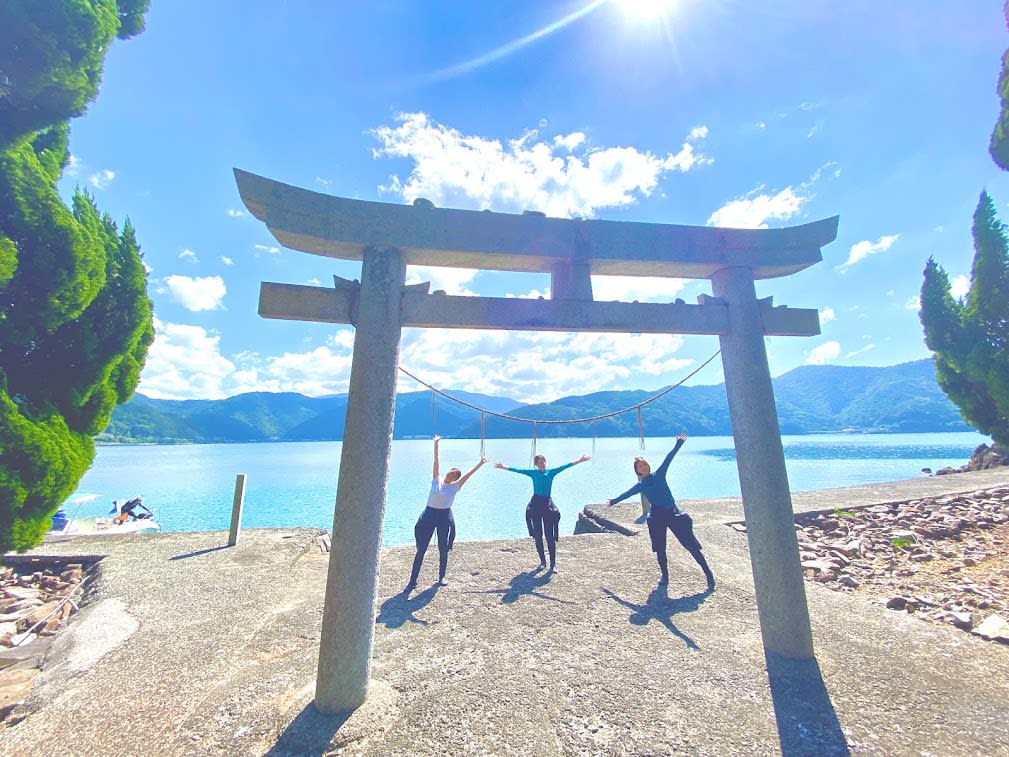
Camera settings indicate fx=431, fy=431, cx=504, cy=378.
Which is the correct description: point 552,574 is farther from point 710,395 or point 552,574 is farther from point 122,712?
Answer: point 710,395

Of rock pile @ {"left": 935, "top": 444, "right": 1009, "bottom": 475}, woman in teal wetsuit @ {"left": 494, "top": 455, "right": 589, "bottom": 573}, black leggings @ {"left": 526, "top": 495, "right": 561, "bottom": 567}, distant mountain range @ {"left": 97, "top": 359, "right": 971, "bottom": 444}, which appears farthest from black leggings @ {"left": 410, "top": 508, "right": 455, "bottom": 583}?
distant mountain range @ {"left": 97, "top": 359, "right": 971, "bottom": 444}

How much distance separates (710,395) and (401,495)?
578ft

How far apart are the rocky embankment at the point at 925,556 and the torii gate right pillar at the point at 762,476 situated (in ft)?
8.08

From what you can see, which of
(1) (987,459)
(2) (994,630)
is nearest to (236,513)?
(2) (994,630)

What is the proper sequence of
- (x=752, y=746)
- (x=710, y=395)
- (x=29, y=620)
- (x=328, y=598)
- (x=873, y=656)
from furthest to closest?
(x=710, y=395)
(x=29, y=620)
(x=873, y=656)
(x=328, y=598)
(x=752, y=746)

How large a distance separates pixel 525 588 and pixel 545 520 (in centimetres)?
104

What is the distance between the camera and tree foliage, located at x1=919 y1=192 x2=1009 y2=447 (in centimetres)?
760

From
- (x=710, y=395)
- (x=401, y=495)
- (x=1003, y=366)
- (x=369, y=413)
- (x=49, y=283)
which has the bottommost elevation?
(x=401, y=495)

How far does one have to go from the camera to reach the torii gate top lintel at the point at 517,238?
3.70m

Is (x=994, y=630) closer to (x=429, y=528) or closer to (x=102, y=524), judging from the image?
(x=429, y=528)

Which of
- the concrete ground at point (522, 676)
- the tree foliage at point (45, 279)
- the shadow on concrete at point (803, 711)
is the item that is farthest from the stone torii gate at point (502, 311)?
the tree foliage at point (45, 279)

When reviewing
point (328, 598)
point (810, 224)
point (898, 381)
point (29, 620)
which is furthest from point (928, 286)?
point (898, 381)

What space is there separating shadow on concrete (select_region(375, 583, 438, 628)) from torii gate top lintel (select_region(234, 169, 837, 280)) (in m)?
4.05

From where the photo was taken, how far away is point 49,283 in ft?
16.3
